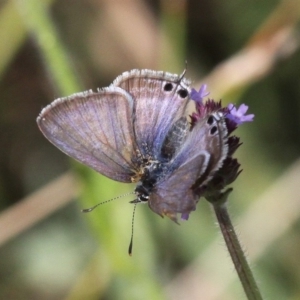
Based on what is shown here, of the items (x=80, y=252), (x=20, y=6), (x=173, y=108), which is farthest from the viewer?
(x=80, y=252)

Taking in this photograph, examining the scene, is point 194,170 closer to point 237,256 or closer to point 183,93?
point 237,256

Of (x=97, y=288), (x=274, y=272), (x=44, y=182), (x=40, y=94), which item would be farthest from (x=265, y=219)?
(x=40, y=94)

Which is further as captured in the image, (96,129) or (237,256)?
(96,129)

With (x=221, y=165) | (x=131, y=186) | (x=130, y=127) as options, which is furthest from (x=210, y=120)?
(x=131, y=186)

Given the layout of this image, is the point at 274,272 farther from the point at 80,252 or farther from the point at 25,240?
the point at 25,240

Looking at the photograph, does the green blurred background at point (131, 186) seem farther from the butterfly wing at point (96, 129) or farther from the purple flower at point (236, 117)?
the purple flower at point (236, 117)

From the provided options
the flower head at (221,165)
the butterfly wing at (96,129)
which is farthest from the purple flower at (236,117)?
the butterfly wing at (96,129)

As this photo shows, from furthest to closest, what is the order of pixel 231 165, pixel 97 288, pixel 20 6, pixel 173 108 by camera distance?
pixel 97 288
pixel 20 6
pixel 173 108
pixel 231 165
